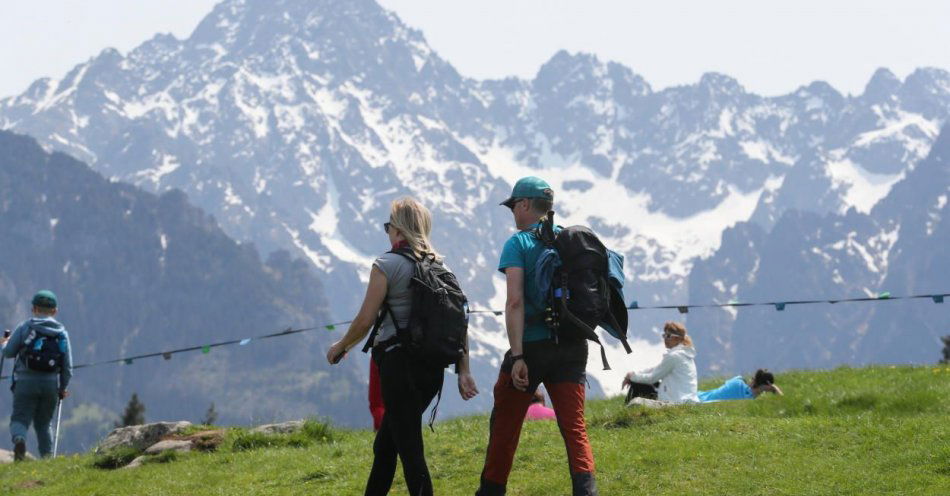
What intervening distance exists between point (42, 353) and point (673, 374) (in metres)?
10.7

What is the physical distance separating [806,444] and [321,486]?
19.7 feet

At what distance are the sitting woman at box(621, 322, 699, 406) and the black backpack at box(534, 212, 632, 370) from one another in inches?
337

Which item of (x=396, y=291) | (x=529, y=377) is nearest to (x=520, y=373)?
(x=529, y=377)

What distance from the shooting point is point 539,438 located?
52.7 feet

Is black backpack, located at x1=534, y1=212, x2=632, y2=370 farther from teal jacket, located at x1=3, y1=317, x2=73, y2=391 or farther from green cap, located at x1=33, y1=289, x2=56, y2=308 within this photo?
teal jacket, located at x1=3, y1=317, x2=73, y2=391

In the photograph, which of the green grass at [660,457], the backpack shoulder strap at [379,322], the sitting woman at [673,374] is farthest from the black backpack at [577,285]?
the sitting woman at [673,374]

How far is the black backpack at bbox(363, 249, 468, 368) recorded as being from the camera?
11023 millimetres

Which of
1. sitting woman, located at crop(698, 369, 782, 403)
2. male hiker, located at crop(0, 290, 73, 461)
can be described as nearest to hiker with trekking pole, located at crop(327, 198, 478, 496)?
male hiker, located at crop(0, 290, 73, 461)

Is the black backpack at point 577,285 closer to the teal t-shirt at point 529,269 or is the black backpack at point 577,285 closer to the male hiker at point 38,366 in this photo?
the teal t-shirt at point 529,269

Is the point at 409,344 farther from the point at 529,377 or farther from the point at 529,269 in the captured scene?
the point at 529,269

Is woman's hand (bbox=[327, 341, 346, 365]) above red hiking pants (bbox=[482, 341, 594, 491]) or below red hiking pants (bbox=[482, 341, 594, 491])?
above

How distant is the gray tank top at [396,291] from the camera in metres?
11.2

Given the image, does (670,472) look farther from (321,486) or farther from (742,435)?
(321,486)

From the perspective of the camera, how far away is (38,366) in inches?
794
